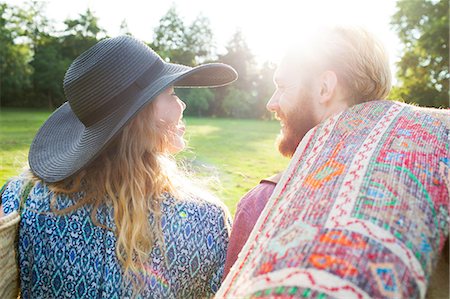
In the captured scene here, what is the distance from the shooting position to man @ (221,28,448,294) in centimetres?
176

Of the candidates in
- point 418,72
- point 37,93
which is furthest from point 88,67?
point 37,93

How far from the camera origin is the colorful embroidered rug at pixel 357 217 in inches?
38.0

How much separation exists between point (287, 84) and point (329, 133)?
1.61 ft

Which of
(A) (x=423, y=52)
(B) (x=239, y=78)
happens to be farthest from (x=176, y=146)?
(B) (x=239, y=78)

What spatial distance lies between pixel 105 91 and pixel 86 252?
0.68 m

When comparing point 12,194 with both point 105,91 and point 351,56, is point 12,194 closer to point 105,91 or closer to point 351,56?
point 105,91

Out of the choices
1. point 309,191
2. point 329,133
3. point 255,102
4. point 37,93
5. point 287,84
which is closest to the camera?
point 309,191

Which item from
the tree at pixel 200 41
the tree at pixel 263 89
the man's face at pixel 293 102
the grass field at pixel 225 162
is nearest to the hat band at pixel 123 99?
the man's face at pixel 293 102

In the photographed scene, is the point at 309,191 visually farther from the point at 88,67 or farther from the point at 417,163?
the point at 88,67

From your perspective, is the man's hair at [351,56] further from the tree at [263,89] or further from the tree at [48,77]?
the tree at [263,89]

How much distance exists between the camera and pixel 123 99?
1930 millimetres

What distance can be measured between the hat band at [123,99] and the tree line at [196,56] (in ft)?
50.4

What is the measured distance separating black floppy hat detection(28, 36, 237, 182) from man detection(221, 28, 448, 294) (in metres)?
0.46

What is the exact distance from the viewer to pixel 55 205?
178cm
